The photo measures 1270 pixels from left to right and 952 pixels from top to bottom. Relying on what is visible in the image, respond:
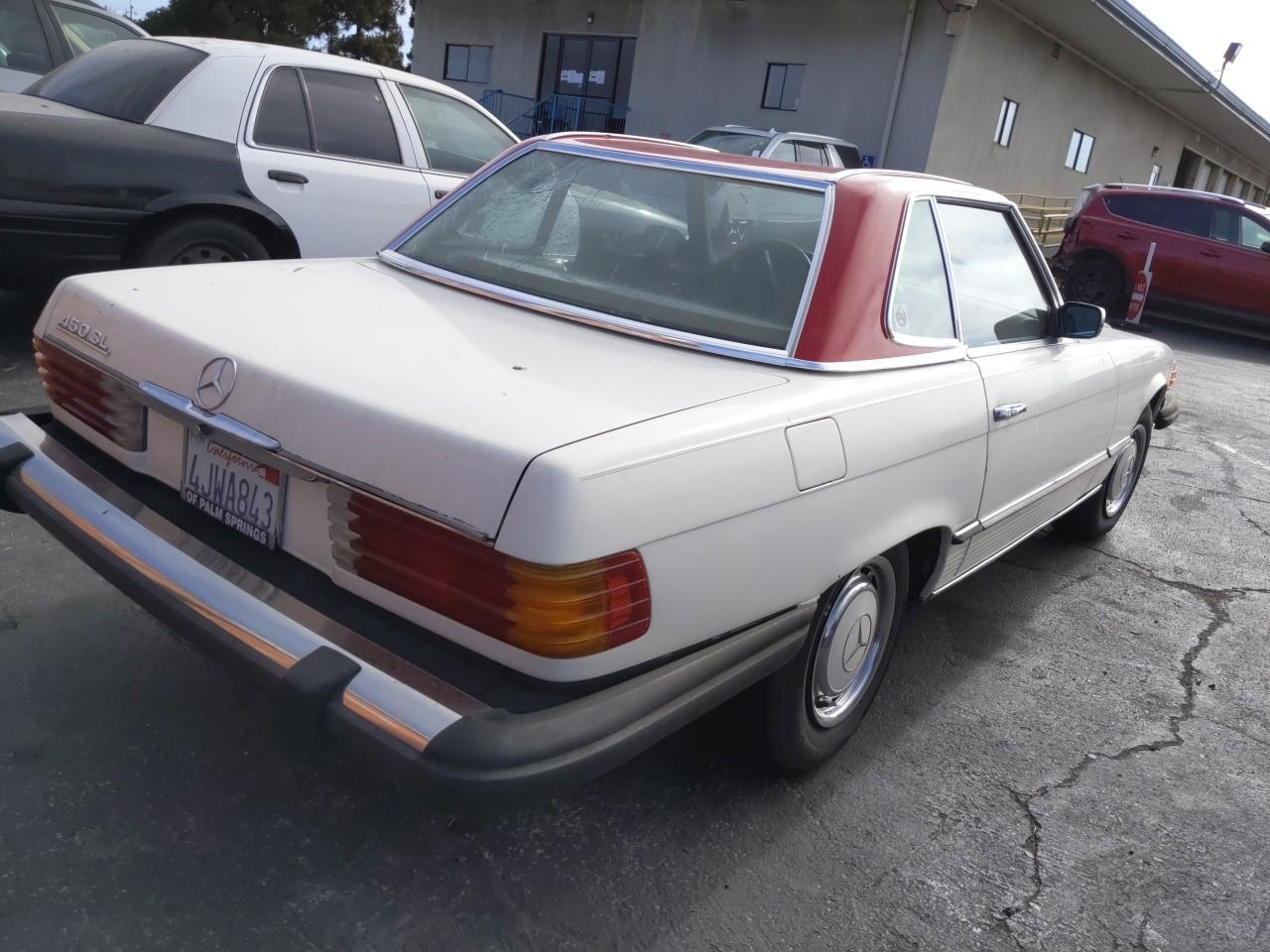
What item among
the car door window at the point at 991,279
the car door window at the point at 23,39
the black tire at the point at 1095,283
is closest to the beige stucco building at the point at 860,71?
the black tire at the point at 1095,283

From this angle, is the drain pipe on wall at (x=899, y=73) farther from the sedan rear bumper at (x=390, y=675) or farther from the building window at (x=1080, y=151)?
the sedan rear bumper at (x=390, y=675)

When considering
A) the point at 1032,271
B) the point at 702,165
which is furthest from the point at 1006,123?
the point at 702,165

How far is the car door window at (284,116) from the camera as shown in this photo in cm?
538

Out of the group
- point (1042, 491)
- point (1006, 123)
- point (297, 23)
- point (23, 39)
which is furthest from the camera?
point (297, 23)

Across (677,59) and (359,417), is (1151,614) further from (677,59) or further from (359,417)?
(677,59)

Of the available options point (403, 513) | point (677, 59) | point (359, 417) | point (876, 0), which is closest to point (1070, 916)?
point (403, 513)

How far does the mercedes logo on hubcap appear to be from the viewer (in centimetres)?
220

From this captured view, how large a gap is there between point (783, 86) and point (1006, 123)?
13.5 ft

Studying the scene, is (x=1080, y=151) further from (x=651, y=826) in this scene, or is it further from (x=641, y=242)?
(x=651, y=826)

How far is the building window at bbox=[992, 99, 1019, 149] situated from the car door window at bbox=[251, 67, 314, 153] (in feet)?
51.3

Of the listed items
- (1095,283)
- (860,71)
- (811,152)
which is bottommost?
(1095,283)

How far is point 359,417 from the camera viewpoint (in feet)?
6.61

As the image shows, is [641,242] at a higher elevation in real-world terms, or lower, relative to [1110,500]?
higher

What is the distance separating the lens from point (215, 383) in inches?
87.2
